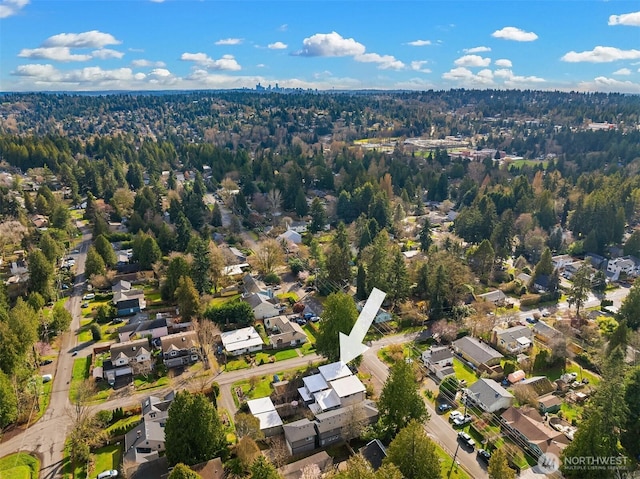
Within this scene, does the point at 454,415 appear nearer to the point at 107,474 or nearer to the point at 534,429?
the point at 534,429

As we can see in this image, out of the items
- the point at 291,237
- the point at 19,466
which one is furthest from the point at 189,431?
the point at 291,237

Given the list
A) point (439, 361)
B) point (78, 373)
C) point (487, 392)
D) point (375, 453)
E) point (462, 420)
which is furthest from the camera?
point (439, 361)

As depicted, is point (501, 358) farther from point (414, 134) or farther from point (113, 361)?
point (414, 134)

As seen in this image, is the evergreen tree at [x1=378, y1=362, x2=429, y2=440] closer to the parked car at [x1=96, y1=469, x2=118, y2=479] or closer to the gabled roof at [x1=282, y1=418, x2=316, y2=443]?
the gabled roof at [x1=282, y1=418, x2=316, y2=443]

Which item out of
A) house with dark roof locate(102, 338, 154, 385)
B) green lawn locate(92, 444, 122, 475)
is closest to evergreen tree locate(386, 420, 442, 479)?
green lawn locate(92, 444, 122, 475)

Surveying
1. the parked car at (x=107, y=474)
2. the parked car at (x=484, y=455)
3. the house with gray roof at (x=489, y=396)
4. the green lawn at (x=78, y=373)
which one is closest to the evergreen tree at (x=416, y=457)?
the parked car at (x=484, y=455)

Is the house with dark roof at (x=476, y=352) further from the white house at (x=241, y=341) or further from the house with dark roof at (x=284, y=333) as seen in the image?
the white house at (x=241, y=341)

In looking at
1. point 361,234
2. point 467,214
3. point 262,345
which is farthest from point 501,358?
point 467,214
